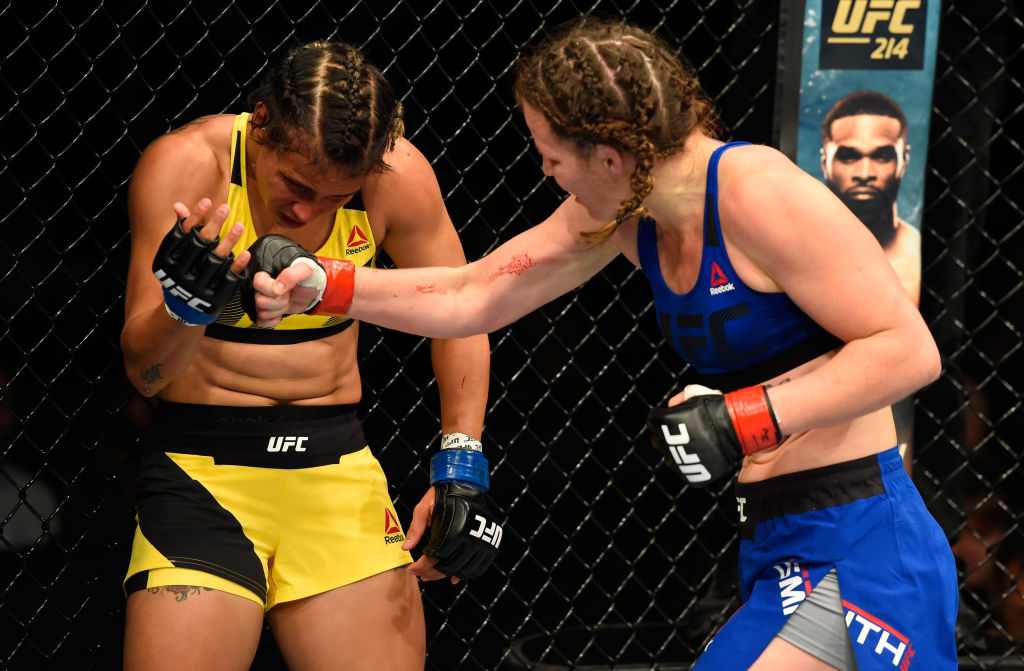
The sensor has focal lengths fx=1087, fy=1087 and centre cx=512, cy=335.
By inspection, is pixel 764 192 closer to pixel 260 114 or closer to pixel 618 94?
pixel 618 94

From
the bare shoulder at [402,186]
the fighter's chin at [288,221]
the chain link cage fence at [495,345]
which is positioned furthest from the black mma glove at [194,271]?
the chain link cage fence at [495,345]

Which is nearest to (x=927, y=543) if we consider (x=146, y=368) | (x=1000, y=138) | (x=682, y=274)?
(x=682, y=274)

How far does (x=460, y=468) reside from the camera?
1941 millimetres

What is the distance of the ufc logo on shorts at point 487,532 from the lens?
6.24 feet

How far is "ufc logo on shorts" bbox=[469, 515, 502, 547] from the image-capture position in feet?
6.24

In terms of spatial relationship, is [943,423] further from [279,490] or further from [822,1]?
[279,490]

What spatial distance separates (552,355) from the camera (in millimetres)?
A: 3064

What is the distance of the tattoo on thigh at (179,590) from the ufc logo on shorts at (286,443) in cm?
27

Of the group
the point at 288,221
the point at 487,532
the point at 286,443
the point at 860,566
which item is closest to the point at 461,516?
the point at 487,532

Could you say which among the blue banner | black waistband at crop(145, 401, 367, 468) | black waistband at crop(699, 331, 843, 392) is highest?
black waistband at crop(145, 401, 367, 468)

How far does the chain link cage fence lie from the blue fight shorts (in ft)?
4.18

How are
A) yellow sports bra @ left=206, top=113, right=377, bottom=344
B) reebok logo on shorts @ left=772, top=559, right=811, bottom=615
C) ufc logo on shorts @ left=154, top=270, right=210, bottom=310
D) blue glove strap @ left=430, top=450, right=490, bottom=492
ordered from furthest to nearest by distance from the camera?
blue glove strap @ left=430, top=450, right=490, bottom=492 → yellow sports bra @ left=206, top=113, right=377, bottom=344 → ufc logo on shorts @ left=154, top=270, right=210, bottom=310 → reebok logo on shorts @ left=772, top=559, right=811, bottom=615

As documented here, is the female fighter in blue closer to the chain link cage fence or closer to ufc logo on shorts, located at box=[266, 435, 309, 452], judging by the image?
ufc logo on shorts, located at box=[266, 435, 309, 452]

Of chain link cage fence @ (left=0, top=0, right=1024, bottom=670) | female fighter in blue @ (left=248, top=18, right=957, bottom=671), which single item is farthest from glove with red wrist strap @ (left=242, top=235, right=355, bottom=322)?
chain link cage fence @ (left=0, top=0, right=1024, bottom=670)
